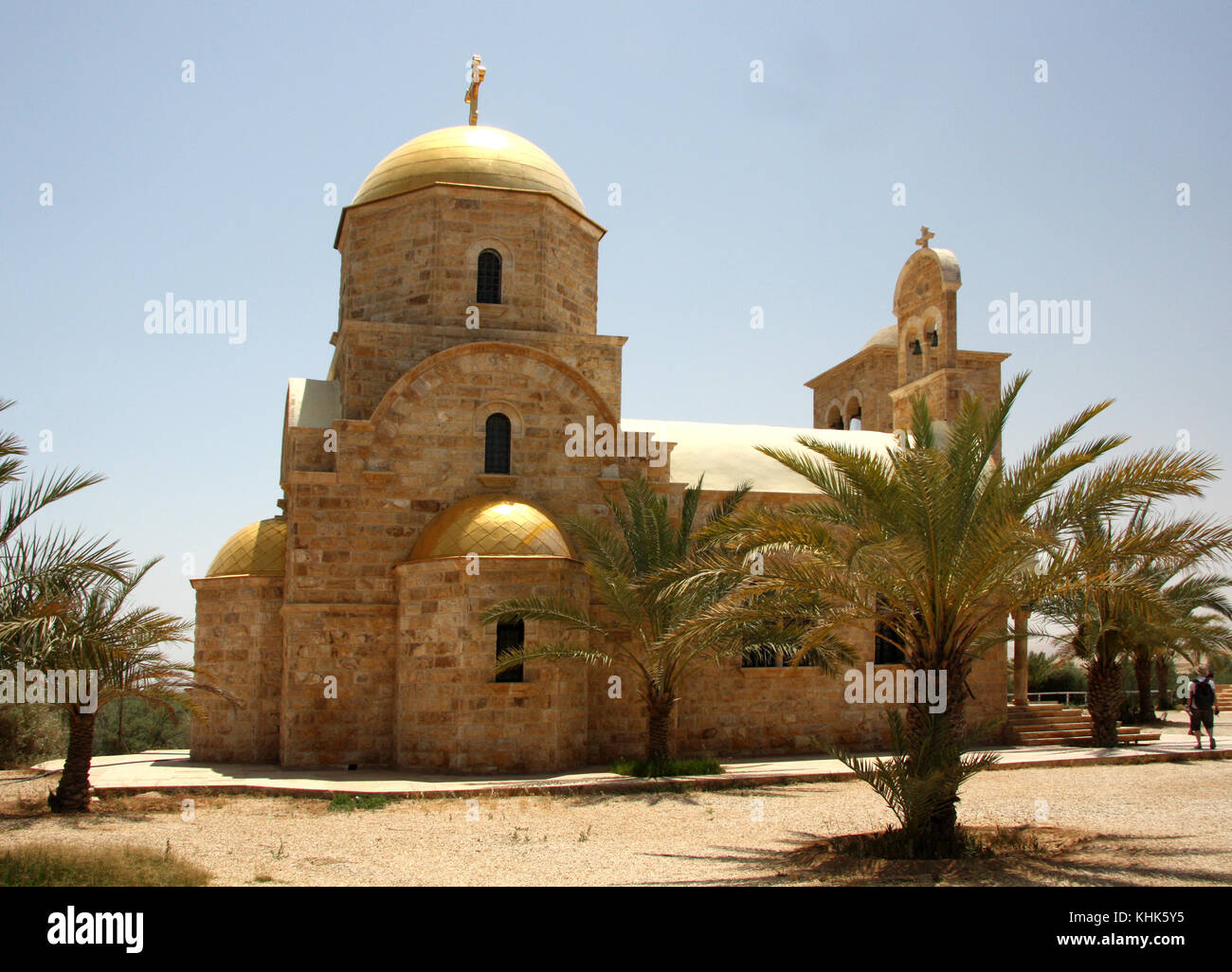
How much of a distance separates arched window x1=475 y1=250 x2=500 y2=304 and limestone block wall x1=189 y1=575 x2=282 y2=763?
5445 millimetres

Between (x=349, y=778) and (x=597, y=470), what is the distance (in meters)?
5.78

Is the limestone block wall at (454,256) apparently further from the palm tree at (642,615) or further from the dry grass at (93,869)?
the dry grass at (93,869)

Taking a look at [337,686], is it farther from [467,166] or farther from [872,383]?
[872,383]

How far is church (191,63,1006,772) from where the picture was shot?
14633 mm

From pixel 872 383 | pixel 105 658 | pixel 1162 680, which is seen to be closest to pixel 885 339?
pixel 872 383

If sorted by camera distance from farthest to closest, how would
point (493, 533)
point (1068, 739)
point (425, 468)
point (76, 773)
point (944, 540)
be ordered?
point (1068, 739), point (425, 468), point (493, 533), point (76, 773), point (944, 540)

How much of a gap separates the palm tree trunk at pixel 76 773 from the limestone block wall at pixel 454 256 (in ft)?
26.1

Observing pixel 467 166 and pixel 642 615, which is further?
pixel 467 166

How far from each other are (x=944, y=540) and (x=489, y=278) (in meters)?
10.2

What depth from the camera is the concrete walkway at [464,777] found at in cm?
1291

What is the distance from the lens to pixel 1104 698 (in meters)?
17.8
